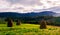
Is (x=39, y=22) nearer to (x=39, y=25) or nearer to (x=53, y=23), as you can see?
(x=39, y=25)

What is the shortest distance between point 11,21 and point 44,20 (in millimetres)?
5044

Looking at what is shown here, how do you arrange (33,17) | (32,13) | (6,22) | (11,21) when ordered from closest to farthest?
(32,13)
(33,17)
(11,21)
(6,22)

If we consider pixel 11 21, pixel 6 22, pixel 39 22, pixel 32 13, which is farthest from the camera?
pixel 6 22

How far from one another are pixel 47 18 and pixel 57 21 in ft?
3.36

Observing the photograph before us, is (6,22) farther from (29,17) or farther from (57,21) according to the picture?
(57,21)

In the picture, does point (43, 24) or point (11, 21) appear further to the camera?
point (11, 21)

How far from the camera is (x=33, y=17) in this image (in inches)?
690

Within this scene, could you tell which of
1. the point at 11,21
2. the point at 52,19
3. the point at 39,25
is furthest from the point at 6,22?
the point at 52,19

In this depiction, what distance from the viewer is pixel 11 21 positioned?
71.8 feet

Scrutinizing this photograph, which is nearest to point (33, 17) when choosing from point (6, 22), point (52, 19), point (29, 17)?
point (29, 17)

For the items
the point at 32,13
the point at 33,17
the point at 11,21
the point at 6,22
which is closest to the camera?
the point at 32,13

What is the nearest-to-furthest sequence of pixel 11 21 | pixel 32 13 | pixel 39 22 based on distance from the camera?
pixel 32 13, pixel 39 22, pixel 11 21

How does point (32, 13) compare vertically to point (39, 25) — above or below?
above

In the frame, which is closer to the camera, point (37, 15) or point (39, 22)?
point (37, 15)
